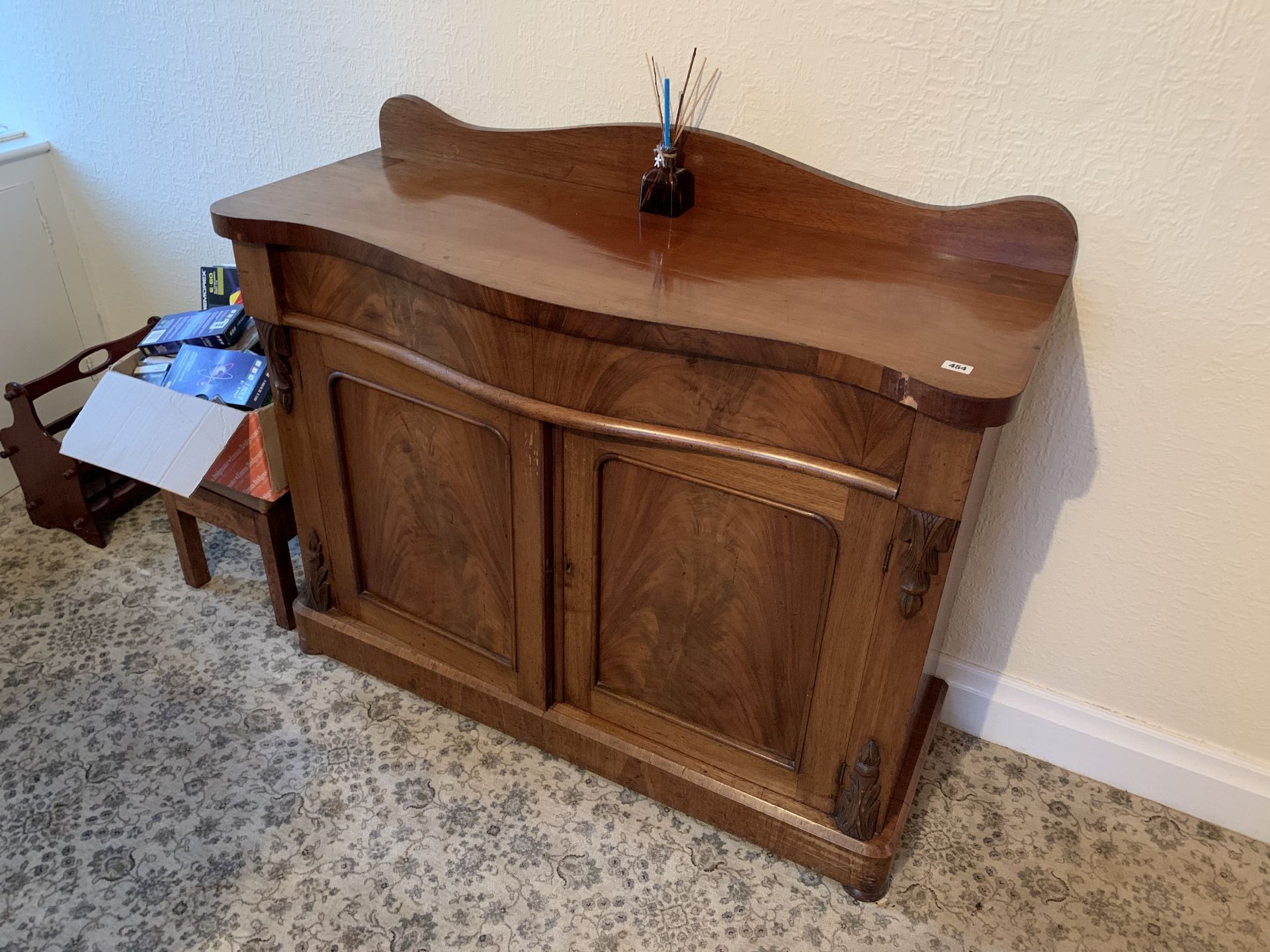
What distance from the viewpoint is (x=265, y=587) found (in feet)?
6.03

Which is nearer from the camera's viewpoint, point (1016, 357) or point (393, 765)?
point (1016, 357)

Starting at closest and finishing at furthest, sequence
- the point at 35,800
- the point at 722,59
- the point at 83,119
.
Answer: the point at 722,59
the point at 35,800
the point at 83,119

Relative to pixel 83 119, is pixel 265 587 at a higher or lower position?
lower

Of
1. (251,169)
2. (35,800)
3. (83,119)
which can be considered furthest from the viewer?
(83,119)

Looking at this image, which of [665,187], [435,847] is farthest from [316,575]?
[665,187]

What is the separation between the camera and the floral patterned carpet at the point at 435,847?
4.10 ft

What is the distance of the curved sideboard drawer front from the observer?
38.5 inches

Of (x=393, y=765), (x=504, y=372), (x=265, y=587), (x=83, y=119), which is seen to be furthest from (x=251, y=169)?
(x=393, y=765)

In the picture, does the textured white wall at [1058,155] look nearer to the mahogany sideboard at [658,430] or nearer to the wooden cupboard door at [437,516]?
the mahogany sideboard at [658,430]

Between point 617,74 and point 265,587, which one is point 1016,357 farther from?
point 265,587

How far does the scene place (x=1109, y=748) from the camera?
1.48 m

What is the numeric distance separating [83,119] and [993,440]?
1.87 meters

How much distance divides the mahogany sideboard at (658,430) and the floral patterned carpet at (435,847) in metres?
0.09

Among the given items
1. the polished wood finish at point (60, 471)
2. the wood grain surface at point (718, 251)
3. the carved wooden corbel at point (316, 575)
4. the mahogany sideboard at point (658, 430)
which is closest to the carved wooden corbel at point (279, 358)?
the mahogany sideboard at point (658, 430)
